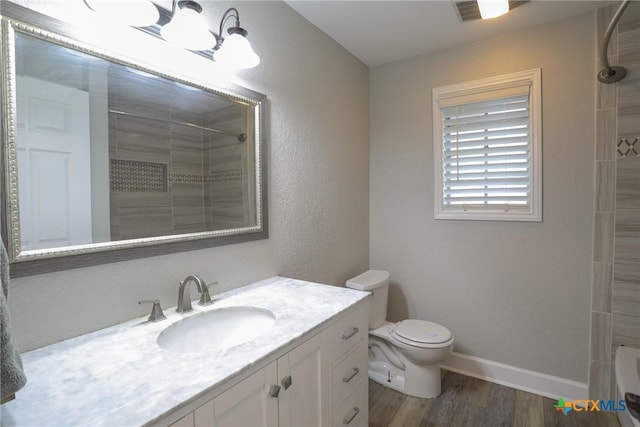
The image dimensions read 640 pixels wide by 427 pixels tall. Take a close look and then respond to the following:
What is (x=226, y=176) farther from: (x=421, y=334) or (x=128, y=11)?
(x=421, y=334)

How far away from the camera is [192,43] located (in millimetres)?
1201

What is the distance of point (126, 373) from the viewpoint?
31.2 inches

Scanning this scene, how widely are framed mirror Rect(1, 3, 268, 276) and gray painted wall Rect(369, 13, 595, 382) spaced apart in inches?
57.8

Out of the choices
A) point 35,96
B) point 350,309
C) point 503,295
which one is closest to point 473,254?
point 503,295

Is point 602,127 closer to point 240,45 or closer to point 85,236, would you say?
point 240,45

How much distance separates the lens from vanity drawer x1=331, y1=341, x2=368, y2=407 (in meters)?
1.28

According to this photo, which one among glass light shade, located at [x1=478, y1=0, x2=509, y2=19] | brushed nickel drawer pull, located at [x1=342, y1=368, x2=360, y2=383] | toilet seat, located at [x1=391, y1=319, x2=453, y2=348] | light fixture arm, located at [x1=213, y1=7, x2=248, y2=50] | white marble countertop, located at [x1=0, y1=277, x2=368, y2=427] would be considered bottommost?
toilet seat, located at [x1=391, y1=319, x2=453, y2=348]

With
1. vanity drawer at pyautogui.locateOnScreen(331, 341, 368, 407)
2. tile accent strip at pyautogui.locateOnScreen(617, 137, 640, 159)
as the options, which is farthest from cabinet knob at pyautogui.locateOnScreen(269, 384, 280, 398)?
tile accent strip at pyautogui.locateOnScreen(617, 137, 640, 159)

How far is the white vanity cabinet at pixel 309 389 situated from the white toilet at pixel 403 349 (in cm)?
61

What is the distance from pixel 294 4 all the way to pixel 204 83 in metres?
0.87

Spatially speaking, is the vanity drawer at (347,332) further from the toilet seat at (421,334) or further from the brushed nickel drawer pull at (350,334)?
the toilet seat at (421,334)

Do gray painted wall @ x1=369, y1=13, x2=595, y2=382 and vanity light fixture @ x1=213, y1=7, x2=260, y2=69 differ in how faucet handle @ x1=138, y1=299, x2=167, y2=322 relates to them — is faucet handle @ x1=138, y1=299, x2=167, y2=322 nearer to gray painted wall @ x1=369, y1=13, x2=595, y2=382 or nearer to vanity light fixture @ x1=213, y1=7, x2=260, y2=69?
vanity light fixture @ x1=213, y1=7, x2=260, y2=69

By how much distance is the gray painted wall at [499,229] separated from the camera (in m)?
1.96

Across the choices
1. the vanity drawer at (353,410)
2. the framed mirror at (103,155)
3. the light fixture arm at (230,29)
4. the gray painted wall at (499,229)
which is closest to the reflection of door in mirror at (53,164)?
the framed mirror at (103,155)
